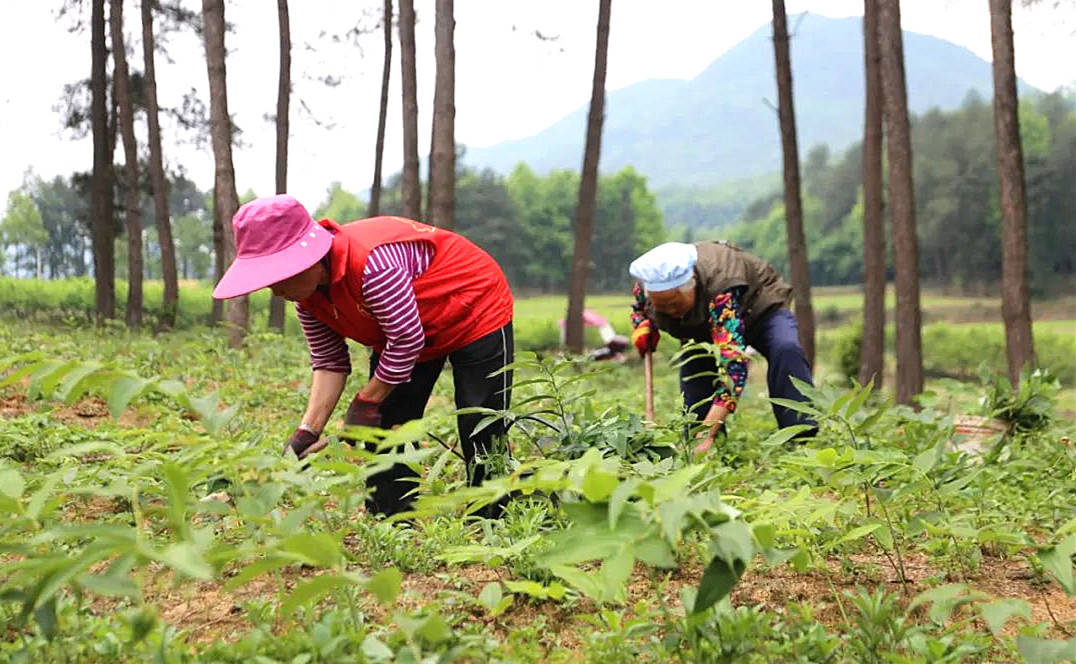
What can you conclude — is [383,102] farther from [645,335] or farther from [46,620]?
[46,620]

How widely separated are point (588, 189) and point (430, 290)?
10.2 m

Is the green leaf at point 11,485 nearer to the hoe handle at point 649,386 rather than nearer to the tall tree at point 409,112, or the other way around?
the hoe handle at point 649,386

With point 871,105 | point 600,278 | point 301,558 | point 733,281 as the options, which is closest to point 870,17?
point 871,105

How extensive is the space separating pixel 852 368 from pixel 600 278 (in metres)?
66.5

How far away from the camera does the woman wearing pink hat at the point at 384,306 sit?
2828 mm

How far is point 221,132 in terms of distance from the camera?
10.9m

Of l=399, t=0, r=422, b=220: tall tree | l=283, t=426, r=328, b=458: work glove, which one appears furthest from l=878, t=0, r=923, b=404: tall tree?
l=283, t=426, r=328, b=458: work glove

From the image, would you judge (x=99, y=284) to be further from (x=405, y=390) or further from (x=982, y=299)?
(x=982, y=299)

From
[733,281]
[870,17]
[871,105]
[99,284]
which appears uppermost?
[870,17]

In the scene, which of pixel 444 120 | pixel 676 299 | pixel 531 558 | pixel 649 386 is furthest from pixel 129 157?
pixel 531 558

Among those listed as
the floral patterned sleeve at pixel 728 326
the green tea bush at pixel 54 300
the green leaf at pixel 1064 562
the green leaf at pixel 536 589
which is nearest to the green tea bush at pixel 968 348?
the green tea bush at pixel 54 300

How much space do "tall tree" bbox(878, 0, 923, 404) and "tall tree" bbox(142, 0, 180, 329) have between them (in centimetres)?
1202

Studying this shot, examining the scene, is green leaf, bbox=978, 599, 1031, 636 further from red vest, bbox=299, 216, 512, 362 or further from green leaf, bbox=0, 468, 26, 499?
red vest, bbox=299, 216, 512, 362

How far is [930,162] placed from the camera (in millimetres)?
57688
